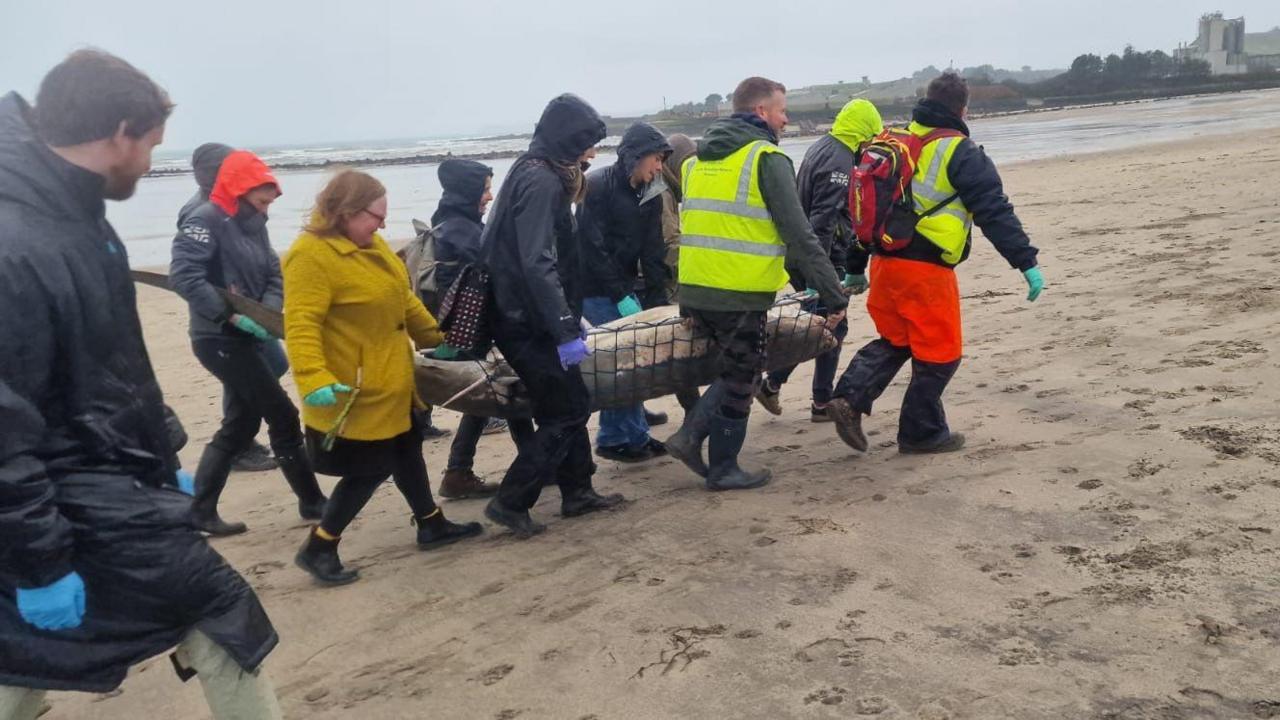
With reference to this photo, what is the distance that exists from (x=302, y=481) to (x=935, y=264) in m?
3.44

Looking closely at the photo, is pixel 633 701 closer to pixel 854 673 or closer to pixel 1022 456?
pixel 854 673

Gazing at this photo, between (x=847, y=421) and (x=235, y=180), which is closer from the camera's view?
(x=235, y=180)

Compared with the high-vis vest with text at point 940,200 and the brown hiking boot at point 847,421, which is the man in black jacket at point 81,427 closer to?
the brown hiking boot at point 847,421

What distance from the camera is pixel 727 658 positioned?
3279 millimetres

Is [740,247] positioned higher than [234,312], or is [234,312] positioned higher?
[740,247]

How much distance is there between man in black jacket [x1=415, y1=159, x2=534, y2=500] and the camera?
5.19 m

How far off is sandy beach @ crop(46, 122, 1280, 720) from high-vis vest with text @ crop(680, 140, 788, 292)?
106cm

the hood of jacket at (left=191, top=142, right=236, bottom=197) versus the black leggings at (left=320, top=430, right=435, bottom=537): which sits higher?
the hood of jacket at (left=191, top=142, right=236, bottom=197)

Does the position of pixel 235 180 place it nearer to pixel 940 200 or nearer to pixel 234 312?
pixel 234 312

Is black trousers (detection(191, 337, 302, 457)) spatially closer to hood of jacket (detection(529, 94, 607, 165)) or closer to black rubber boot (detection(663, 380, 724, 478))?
hood of jacket (detection(529, 94, 607, 165))

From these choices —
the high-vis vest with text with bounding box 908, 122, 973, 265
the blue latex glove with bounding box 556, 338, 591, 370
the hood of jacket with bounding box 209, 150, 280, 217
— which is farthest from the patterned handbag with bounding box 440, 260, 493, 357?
the high-vis vest with text with bounding box 908, 122, 973, 265

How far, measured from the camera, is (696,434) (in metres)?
5.20

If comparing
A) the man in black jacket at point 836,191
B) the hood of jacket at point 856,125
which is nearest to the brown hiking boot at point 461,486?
the man in black jacket at point 836,191

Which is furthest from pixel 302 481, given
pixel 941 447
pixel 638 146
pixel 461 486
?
pixel 941 447
